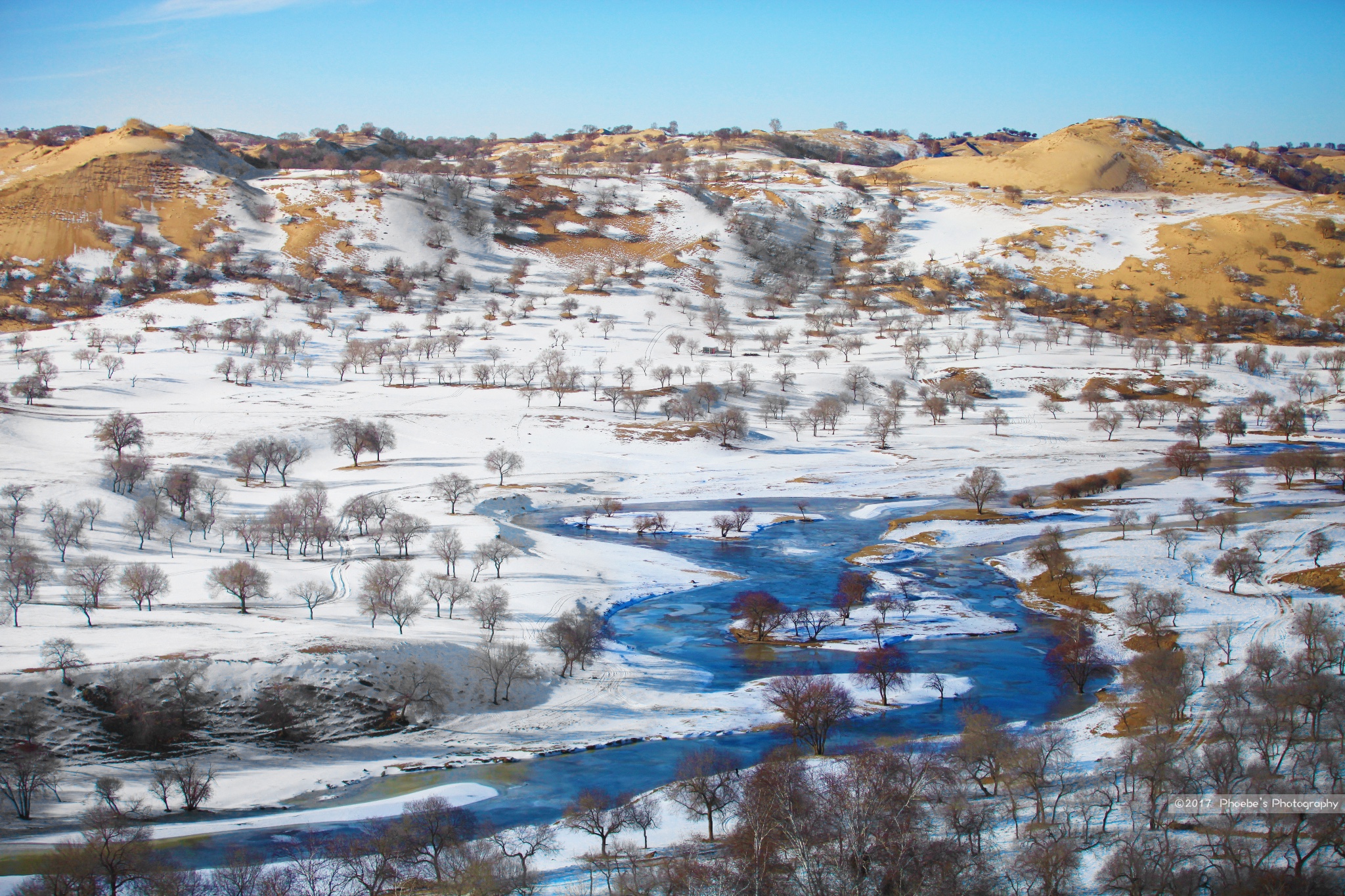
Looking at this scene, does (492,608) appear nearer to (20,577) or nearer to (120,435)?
(20,577)

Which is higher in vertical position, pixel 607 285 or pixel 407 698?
pixel 607 285

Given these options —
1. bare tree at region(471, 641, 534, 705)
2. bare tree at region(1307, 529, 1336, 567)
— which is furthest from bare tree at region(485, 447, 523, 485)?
bare tree at region(1307, 529, 1336, 567)

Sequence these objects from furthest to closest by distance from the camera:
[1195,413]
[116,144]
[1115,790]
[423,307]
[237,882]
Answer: [116,144]
[423,307]
[1195,413]
[1115,790]
[237,882]

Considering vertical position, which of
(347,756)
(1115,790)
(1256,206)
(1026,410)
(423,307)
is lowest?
(347,756)

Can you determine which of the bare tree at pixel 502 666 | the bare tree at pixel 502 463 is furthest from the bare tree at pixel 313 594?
the bare tree at pixel 502 463

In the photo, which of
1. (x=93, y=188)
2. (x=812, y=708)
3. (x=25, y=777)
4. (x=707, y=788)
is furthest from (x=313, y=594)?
(x=93, y=188)

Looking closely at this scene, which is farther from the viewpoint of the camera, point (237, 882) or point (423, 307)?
point (423, 307)

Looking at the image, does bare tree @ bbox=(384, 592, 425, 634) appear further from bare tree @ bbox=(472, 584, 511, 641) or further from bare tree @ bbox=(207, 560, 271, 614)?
bare tree @ bbox=(207, 560, 271, 614)

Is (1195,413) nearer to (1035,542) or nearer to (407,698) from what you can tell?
(1035,542)

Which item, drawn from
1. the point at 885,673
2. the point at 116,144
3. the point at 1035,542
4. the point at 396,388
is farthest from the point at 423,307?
the point at 885,673
